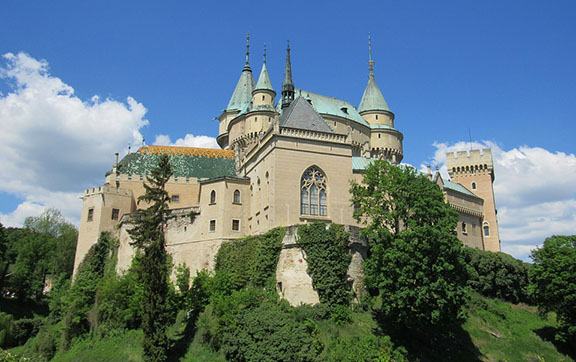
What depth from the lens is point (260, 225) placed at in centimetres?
4550

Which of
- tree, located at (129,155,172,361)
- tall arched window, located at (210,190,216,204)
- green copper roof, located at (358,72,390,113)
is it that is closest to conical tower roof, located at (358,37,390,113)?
green copper roof, located at (358,72,390,113)

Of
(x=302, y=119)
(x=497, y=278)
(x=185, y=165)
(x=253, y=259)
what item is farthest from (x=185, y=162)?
(x=497, y=278)

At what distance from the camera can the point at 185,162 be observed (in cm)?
6109

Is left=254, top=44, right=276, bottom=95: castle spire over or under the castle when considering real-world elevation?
over

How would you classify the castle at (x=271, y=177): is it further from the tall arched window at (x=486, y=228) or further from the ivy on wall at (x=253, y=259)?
the ivy on wall at (x=253, y=259)

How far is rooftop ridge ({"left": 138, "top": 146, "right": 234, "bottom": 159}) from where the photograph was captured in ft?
204

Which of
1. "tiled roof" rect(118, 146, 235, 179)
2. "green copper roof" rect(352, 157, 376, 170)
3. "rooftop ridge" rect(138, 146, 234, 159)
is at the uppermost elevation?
"rooftop ridge" rect(138, 146, 234, 159)

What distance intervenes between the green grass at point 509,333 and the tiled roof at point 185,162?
101ft

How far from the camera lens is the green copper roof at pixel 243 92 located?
73.0m

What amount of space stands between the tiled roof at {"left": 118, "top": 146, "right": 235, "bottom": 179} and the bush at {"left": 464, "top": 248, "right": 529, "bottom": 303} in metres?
28.8

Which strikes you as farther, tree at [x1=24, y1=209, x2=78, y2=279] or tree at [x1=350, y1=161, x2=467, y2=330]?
tree at [x1=24, y1=209, x2=78, y2=279]

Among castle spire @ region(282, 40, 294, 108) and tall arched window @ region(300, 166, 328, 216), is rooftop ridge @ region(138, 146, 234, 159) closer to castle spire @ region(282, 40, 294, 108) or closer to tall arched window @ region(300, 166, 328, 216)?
castle spire @ region(282, 40, 294, 108)

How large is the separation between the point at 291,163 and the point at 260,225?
20.4 feet

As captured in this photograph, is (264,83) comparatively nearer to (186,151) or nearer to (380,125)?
(186,151)
